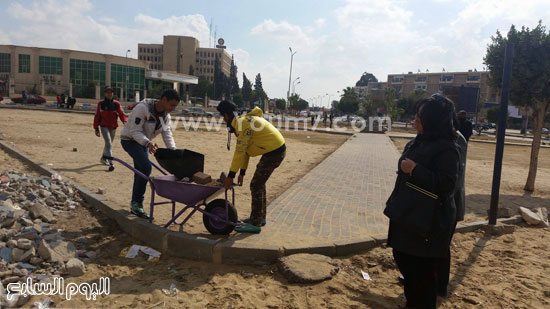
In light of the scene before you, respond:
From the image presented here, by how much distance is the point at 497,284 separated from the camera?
3.56m

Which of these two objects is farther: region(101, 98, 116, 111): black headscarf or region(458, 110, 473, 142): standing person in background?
region(101, 98, 116, 111): black headscarf

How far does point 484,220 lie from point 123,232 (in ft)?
17.3

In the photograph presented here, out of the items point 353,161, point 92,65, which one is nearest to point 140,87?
point 92,65

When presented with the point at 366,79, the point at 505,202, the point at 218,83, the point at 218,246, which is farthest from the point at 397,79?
the point at 218,246

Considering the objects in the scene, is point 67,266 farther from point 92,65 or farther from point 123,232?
point 92,65

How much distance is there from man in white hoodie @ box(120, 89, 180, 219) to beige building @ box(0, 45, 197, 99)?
73.1 m

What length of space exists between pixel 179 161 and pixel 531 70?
8.09 metres

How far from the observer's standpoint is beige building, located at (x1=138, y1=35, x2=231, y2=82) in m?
118

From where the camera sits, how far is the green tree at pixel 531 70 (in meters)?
7.96

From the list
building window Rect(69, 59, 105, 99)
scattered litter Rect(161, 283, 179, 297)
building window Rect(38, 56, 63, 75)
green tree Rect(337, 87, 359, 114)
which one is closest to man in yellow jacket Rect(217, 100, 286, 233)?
scattered litter Rect(161, 283, 179, 297)

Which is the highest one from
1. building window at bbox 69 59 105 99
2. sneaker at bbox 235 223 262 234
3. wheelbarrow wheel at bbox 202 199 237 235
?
building window at bbox 69 59 105 99

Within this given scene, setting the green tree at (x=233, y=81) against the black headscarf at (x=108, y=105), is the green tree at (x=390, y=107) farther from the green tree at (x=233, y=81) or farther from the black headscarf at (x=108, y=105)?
the green tree at (x=233, y=81)

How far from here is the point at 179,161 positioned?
4.09 meters

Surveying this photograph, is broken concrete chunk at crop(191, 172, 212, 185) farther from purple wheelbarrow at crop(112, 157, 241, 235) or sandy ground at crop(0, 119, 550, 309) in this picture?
sandy ground at crop(0, 119, 550, 309)
